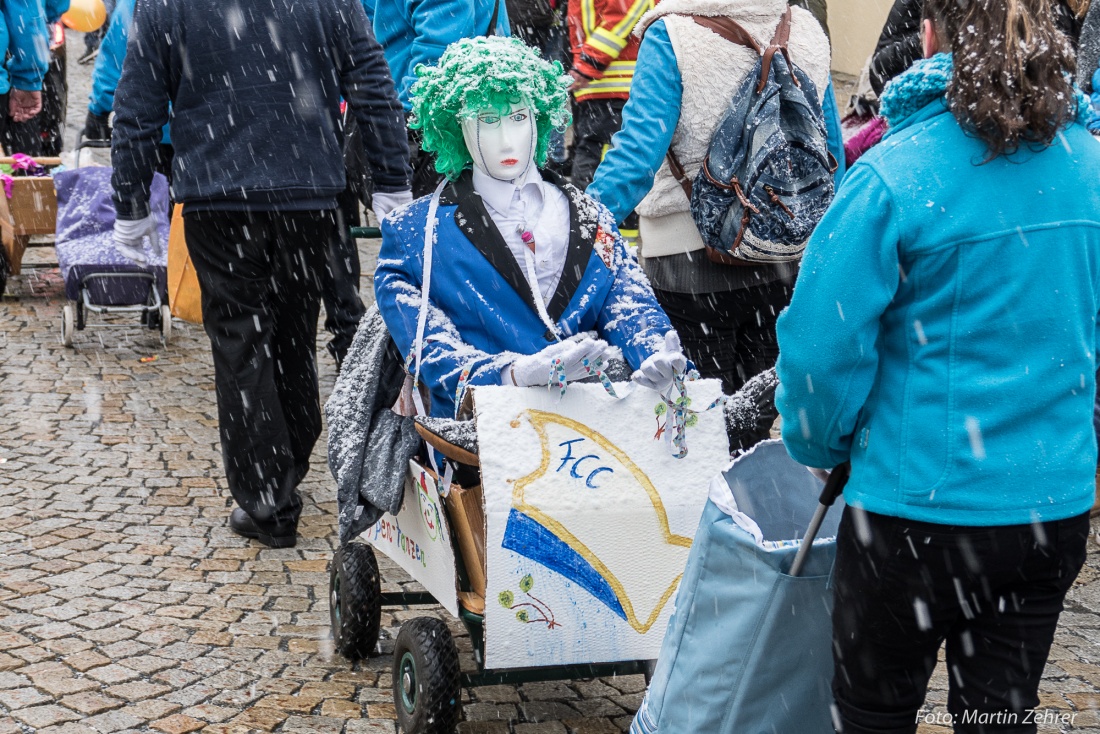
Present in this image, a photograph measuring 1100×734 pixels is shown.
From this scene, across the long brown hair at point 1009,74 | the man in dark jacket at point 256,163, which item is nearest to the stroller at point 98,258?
the man in dark jacket at point 256,163

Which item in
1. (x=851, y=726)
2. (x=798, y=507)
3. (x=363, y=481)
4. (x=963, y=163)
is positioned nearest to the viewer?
(x=963, y=163)

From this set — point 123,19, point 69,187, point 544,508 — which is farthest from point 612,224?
point 69,187

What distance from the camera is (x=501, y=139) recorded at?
3.71 m

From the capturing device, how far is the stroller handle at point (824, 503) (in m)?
2.49

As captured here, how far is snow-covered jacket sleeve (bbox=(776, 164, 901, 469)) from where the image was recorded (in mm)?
2242

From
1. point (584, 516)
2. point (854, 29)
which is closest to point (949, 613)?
point (584, 516)

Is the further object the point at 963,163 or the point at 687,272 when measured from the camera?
the point at 687,272

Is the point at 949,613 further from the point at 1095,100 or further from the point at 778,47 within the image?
the point at 1095,100

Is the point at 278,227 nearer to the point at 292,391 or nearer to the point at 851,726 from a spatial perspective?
the point at 292,391

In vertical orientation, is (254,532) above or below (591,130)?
below

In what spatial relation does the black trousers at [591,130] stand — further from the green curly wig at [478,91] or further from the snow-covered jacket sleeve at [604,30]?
the green curly wig at [478,91]

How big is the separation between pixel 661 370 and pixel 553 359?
261 mm

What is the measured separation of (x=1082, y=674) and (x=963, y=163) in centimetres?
249

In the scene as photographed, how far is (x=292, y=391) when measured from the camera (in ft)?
18.1
